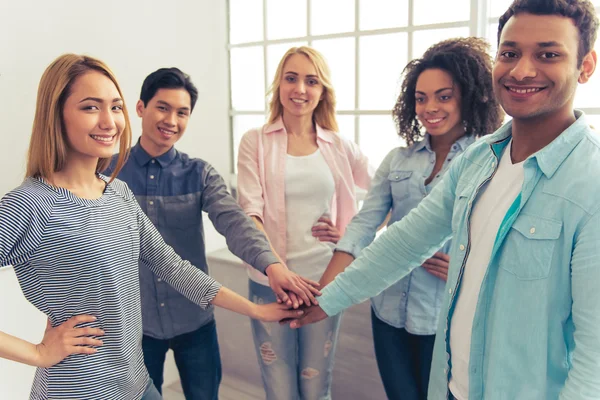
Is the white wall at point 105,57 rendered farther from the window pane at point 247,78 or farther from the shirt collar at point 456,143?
the shirt collar at point 456,143

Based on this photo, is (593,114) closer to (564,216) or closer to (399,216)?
(399,216)

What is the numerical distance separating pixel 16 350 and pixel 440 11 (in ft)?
8.09

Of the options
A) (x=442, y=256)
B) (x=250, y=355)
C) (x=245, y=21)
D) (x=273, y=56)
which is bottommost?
(x=250, y=355)

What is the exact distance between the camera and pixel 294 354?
207 cm

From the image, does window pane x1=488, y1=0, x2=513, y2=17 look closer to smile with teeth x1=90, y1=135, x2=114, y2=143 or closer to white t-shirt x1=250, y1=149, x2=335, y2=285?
white t-shirt x1=250, y1=149, x2=335, y2=285

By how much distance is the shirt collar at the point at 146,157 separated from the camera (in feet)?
6.13

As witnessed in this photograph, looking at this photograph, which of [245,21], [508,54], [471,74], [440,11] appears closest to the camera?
[508,54]

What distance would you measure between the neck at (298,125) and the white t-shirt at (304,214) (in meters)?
0.14

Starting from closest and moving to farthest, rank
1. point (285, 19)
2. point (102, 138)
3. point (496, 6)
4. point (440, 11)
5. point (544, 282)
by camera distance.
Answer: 1. point (544, 282)
2. point (102, 138)
3. point (496, 6)
4. point (440, 11)
5. point (285, 19)

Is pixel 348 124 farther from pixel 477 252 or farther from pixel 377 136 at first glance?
pixel 477 252

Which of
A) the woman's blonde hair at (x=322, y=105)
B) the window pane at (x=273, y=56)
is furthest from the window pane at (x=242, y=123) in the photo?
the woman's blonde hair at (x=322, y=105)

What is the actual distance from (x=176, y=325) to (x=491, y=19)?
6.87ft

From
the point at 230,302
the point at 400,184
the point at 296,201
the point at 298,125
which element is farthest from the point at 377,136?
the point at 230,302

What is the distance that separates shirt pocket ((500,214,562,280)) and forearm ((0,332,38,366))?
3.68ft
